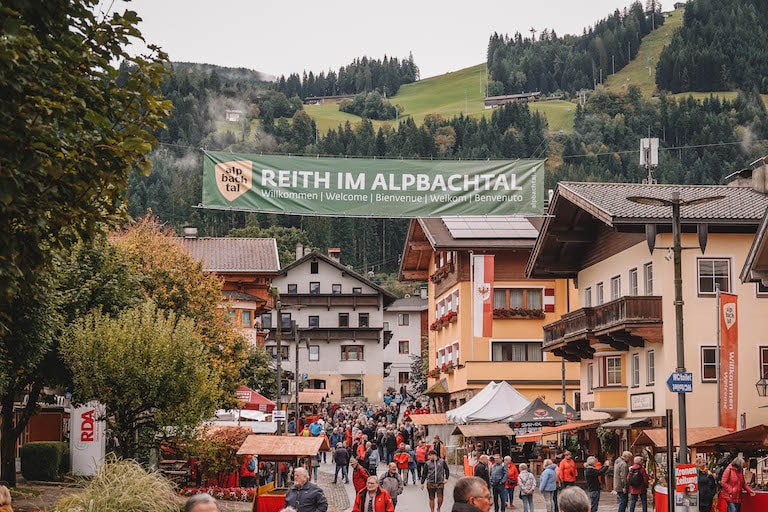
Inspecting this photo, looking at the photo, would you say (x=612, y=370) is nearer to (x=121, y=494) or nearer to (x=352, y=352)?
(x=121, y=494)

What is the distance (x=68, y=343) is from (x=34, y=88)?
72.2 ft

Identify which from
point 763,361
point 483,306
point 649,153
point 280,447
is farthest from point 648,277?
point 280,447

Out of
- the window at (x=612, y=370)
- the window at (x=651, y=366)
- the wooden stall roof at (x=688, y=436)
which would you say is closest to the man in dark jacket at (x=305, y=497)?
the wooden stall roof at (x=688, y=436)

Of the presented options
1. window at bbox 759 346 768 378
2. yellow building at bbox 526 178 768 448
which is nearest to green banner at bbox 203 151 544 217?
yellow building at bbox 526 178 768 448

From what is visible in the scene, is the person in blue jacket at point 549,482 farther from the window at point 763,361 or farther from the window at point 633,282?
the window at point 633,282

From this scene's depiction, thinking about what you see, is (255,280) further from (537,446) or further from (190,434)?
(190,434)

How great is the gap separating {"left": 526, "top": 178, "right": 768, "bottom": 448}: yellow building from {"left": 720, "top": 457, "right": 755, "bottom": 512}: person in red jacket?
1045 centimetres

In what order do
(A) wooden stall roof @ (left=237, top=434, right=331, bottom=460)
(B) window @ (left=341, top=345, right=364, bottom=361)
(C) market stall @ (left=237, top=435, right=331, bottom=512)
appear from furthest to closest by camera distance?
1. (B) window @ (left=341, top=345, right=364, bottom=361)
2. (A) wooden stall roof @ (left=237, top=434, right=331, bottom=460)
3. (C) market stall @ (left=237, top=435, right=331, bottom=512)

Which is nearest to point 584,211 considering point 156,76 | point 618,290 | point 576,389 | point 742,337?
point 618,290

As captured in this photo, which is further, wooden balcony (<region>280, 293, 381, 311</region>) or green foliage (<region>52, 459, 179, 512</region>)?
wooden balcony (<region>280, 293, 381, 311</region>)

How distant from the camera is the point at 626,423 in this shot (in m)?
40.8

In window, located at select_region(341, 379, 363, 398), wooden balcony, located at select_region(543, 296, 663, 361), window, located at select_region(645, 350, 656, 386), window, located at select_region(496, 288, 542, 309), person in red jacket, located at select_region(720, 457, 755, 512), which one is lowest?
person in red jacket, located at select_region(720, 457, 755, 512)

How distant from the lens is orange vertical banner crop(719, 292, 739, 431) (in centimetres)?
3422

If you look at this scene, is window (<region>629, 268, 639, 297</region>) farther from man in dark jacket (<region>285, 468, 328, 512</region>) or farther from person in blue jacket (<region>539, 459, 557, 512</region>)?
man in dark jacket (<region>285, 468, 328, 512</region>)
